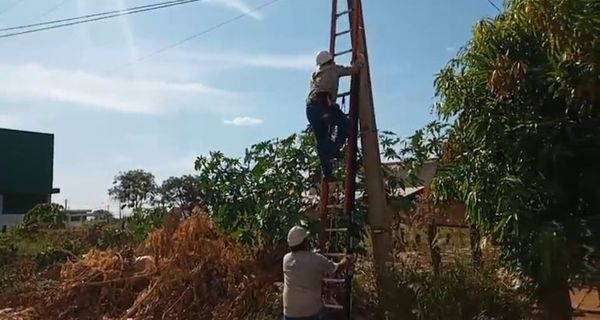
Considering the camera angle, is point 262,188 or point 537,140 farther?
point 262,188

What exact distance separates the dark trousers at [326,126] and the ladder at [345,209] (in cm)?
18

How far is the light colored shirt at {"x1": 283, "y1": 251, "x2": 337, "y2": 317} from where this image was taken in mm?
6441

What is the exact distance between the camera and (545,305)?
7.17 meters

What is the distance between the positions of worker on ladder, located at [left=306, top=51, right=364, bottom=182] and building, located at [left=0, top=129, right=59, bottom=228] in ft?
135

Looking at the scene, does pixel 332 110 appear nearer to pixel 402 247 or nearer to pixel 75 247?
pixel 402 247

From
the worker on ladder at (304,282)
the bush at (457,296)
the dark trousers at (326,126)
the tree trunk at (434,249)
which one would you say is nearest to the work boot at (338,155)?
the dark trousers at (326,126)

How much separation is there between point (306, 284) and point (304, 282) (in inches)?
1.1

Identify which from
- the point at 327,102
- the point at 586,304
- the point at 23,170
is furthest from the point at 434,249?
the point at 23,170

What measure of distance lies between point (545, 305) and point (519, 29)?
2.93 m

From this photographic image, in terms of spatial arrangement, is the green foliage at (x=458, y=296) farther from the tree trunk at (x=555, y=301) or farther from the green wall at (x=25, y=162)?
the green wall at (x=25, y=162)

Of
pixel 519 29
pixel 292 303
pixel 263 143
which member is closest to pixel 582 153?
pixel 519 29

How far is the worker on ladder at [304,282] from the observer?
6441mm

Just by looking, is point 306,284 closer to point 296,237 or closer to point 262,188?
point 296,237

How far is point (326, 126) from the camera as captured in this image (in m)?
7.85
